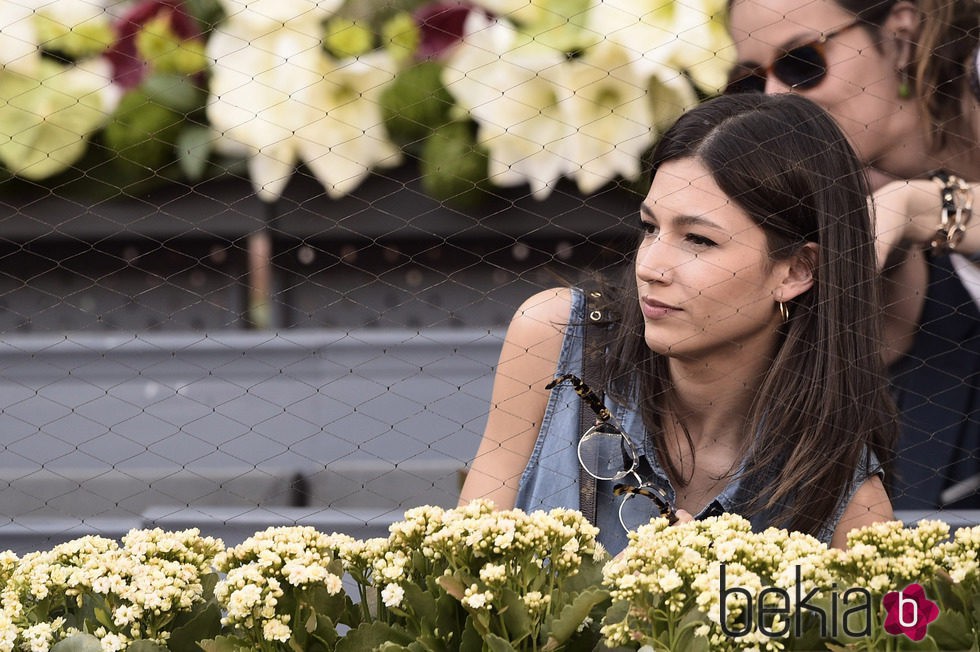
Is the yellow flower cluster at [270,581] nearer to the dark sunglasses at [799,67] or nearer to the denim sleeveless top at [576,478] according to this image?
the denim sleeveless top at [576,478]

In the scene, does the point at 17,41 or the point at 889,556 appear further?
the point at 17,41

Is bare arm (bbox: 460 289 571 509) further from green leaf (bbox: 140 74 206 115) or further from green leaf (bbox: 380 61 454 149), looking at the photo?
green leaf (bbox: 140 74 206 115)

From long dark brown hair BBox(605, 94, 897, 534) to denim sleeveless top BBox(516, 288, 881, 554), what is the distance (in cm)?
1

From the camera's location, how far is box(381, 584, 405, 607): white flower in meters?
0.90

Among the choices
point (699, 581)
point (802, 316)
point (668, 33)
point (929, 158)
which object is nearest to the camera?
point (699, 581)

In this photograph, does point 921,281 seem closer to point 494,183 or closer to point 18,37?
point 494,183

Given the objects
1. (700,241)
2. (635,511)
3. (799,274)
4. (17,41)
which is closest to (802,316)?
(799,274)

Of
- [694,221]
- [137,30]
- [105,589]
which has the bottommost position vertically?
[105,589]

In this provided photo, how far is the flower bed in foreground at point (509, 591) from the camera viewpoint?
0.86 meters

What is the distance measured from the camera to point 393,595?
35.6 inches

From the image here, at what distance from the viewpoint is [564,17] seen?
59.3 inches

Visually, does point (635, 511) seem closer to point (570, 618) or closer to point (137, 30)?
point (570, 618)

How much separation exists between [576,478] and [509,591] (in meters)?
0.46

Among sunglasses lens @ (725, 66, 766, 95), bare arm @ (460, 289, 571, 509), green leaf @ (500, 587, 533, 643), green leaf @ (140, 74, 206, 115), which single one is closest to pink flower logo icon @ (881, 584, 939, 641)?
green leaf @ (500, 587, 533, 643)
